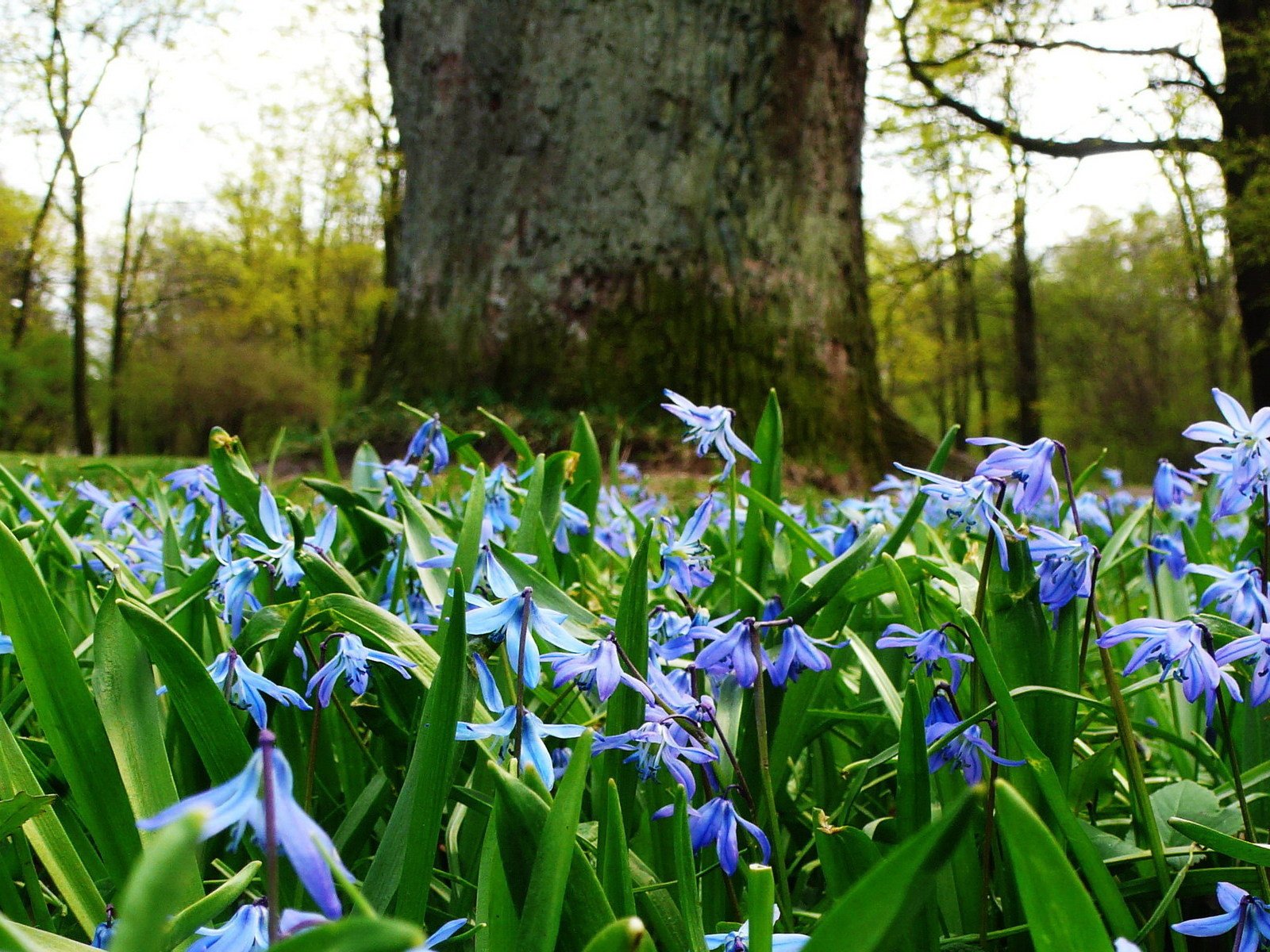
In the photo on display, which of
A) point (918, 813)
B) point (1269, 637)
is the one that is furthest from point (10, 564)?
point (1269, 637)

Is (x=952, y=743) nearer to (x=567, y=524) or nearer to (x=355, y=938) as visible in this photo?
(x=355, y=938)

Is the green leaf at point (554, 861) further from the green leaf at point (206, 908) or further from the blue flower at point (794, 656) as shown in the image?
the blue flower at point (794, 656)

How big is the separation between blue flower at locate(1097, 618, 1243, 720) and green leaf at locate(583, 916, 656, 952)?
1.76 ft

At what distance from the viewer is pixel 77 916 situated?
2.64ft

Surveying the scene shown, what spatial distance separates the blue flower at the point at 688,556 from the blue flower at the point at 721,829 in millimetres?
378

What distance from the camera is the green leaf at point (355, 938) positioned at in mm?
386

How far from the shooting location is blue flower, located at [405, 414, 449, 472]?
5.41 ft

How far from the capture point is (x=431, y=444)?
5.57 feet

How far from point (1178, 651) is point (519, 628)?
1.95ft

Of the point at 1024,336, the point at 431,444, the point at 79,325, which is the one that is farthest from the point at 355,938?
the point at 79,325

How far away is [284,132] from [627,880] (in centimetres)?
2757

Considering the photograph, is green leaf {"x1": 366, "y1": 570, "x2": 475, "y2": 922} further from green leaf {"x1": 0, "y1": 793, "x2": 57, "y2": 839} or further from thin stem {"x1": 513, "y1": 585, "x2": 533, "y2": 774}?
green leaf {"x1": 0, "y1": 793, "x2": 57, "y2": 839}

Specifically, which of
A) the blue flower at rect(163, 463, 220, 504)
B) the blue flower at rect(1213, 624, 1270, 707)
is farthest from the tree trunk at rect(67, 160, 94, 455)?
the blue flower at rect(1213, 624, 1270, 707)

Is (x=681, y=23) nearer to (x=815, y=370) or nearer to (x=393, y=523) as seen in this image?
(x=815, y=370)
